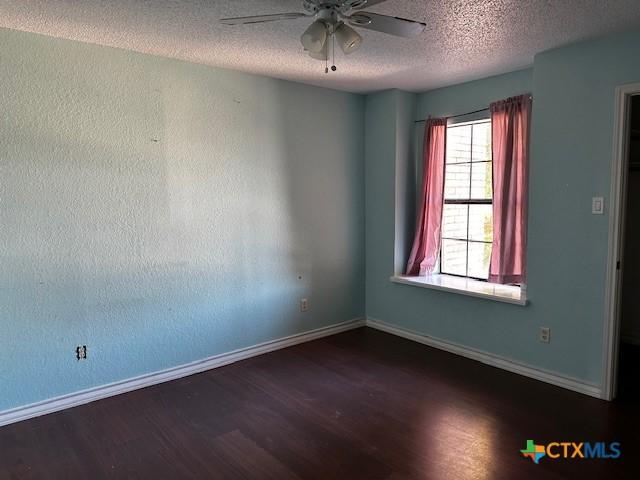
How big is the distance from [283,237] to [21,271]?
1.95 meters

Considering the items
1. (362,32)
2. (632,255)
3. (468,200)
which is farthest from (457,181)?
(362,32)

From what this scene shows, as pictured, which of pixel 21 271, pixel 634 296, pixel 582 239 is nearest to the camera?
pixel 21 271

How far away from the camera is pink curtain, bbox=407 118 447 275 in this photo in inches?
160

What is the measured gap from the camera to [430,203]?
4121 millimetres

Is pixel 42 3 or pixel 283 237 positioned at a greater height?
pixel 42 3

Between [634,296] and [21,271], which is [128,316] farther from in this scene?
[634,296]

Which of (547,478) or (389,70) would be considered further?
(389,70)

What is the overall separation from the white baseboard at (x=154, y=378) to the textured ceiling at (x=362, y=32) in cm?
227

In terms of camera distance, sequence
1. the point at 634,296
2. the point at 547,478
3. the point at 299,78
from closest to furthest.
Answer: the point at 547,478 → the point at 299,78 → the point at 634,296

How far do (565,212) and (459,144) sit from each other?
1.28m

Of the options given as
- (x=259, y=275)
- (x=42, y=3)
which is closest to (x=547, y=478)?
(x=259, y=275)

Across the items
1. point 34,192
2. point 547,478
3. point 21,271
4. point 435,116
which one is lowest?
point 547,478

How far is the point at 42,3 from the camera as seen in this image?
7.39 feet

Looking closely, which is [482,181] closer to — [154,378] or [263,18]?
[263,18]
